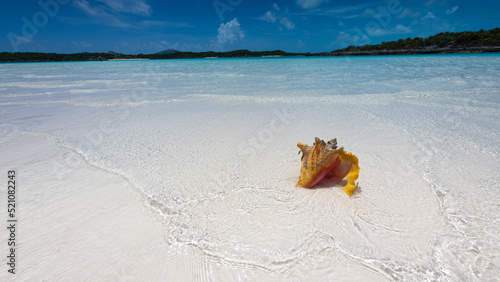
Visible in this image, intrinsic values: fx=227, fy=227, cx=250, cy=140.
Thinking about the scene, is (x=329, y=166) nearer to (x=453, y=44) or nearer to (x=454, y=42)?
(x=453, y=44)

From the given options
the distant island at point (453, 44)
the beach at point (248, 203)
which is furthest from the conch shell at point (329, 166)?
the distant island at point (453, 44)

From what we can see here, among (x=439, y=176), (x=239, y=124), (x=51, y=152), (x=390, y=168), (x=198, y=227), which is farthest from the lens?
(x=239, y=124)

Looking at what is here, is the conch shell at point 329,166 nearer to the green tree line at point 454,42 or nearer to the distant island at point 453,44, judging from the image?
the distant island at point 453,44

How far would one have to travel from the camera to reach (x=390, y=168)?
9.52 feet

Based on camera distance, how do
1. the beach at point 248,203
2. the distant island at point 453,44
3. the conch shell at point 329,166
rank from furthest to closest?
1. the distant island at point 453,44
2. the conch shell at point 329,166
3. the beach at point 248,203

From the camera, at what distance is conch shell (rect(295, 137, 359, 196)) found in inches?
88.1

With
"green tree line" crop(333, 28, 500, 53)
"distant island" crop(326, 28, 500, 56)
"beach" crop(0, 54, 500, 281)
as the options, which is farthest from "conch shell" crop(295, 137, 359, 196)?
"green tree line" crop(333, 28, 500, 53)

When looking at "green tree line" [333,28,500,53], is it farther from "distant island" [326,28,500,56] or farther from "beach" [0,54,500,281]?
"beach" [0,54,500,281]

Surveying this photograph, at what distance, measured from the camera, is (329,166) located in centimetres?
234

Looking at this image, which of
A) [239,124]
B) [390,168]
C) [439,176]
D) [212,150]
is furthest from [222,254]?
[239,124]

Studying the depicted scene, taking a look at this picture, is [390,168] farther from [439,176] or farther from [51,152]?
[51,152]

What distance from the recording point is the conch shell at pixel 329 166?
2238 mm

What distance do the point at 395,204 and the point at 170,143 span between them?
326 centimetres

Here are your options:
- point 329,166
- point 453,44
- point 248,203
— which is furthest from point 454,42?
point 248,203
